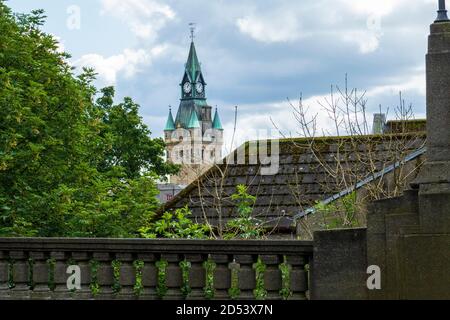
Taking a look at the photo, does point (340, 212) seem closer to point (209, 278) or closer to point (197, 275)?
point (209, 278)

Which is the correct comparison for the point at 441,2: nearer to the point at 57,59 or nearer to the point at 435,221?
the point at 435,221

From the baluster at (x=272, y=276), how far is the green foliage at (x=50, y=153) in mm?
15782

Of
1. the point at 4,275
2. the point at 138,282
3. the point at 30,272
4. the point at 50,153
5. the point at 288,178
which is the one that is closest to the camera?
the point at 4,275

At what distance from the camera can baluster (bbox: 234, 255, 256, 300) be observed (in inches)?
370

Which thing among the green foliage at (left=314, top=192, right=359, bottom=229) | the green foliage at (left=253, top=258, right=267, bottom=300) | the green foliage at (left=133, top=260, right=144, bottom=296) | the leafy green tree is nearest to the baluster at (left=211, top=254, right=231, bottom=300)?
the green foliage at (left=253, top=258, right=267, bottom=300)

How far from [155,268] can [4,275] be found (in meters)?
1.51

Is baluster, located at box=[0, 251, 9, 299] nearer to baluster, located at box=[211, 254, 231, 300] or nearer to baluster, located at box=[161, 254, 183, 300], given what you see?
baluster, located at box=[161, 254, 183, 300]

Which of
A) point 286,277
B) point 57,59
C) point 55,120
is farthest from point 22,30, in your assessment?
point 286,277

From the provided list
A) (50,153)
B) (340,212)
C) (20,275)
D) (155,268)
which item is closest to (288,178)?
(340,212)

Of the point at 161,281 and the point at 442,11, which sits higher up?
the point at 442,11

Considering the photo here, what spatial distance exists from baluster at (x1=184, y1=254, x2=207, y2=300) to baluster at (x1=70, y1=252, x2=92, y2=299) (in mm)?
973

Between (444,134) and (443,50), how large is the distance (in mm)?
762

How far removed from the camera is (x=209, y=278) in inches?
398

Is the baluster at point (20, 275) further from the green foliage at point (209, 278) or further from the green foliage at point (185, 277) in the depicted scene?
the green foliage at point (209, 278)
